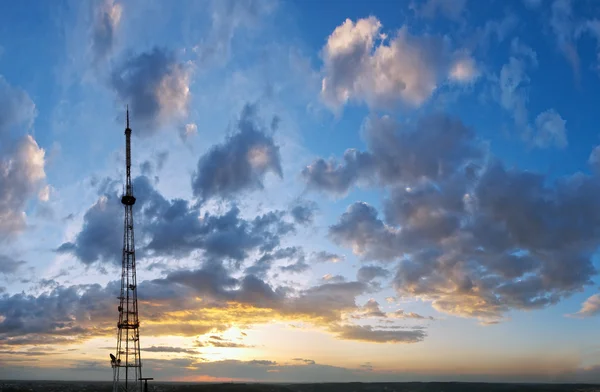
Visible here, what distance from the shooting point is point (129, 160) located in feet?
365

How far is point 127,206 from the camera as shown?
10988 centimetres

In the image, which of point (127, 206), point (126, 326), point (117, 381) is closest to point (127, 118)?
point (127, 206)

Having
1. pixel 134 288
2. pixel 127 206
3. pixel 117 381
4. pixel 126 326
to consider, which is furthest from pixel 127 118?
pixel 117 381

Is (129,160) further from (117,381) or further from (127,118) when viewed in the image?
(117,381)

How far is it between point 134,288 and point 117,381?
2110 cm

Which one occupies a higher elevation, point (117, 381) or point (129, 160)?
point (129, 160)

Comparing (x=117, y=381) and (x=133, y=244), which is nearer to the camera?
(x=117, y=381)

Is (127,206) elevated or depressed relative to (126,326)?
elevated

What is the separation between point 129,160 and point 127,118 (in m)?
10.3

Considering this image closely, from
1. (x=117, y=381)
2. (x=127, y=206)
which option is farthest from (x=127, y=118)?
(x=117, y=381)

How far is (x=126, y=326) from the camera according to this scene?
10769 cm

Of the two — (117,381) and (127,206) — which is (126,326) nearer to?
(117,381)

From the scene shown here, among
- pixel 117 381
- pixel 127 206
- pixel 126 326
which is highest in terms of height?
pixel 127 206

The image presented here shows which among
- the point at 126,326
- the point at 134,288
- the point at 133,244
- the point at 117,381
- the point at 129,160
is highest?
the point at 129,160
